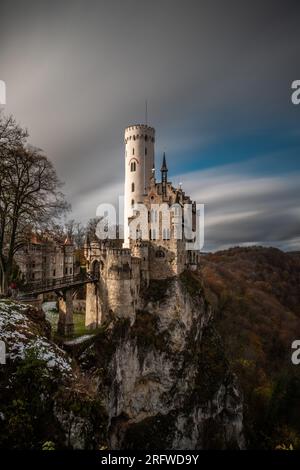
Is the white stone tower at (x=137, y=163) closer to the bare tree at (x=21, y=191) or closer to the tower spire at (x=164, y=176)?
the tower spire at (x=164, y=176)

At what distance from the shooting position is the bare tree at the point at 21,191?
666 inches

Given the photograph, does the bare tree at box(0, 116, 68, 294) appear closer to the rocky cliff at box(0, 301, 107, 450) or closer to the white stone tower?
the rocky cliff at box(0, 301, 107, 450)

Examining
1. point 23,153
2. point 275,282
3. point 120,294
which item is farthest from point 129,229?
point 275,282

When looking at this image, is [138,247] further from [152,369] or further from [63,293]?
[152,369]

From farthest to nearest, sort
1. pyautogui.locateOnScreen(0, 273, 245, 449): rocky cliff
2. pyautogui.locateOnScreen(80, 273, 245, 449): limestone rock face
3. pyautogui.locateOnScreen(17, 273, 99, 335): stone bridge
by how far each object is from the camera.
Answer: pyautogui.locateOnScreen(80, 273, 245, 449): limestone rock face, pyautogui.locateOnScreen(17, 273, 99, 335): stone bridge, pyautogui.locateOnScreen(0, 273, 245, 449): rocky cliff

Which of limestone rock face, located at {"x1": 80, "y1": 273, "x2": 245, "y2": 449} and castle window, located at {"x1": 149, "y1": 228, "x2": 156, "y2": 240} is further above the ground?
castle window, located at {"x1": 149, "y1": 228, "x2": 156, "y2": 240}

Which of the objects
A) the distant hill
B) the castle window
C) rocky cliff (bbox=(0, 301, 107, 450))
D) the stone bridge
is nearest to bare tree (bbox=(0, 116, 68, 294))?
the stone bridge

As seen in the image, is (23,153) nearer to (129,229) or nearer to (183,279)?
(129,229)

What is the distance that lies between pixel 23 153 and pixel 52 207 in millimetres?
3497

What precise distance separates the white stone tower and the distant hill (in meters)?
13.8

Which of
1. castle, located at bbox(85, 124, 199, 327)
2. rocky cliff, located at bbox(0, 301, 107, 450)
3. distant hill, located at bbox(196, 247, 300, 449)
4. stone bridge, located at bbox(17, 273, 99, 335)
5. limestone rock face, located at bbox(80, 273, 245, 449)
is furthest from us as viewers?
distant hill, located at bbox(196, 247, 300, 449)

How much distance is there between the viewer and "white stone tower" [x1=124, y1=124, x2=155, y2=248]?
37.2 m

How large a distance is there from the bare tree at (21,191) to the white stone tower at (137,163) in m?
18.4

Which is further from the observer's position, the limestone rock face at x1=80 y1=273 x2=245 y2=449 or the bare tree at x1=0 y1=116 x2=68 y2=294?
the limestone rock face at x1=80 y1=273 x2=245 y2=449
